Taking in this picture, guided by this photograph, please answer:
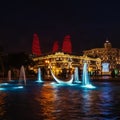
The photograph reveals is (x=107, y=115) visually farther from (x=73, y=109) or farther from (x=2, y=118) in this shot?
(x=2, y=118)

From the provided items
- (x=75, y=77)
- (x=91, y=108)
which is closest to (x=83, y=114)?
(x=91, y=108)

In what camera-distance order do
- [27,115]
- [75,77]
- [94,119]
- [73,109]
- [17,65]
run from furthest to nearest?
1. [17,65]
2. [75,77]
3. [73,109]
4. [27,115]
5. [94,119]

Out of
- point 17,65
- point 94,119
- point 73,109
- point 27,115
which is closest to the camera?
point 94,119

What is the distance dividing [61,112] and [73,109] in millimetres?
1155

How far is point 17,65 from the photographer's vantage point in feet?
397

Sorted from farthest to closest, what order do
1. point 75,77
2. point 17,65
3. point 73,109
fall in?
point 17,65
point 75,77
point 73,109

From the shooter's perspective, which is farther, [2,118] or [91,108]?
[91,108]

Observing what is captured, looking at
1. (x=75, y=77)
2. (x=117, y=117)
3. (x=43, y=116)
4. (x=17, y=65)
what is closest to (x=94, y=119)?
(x=117, y=117)

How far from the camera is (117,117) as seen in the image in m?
14.7

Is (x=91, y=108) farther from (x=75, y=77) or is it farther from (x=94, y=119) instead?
(x=75, y=77)

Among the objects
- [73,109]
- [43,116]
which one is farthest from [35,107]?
[43,116]

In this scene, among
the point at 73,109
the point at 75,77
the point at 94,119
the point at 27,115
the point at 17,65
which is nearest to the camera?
the point at 94,119

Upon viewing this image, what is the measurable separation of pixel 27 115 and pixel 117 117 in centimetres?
340

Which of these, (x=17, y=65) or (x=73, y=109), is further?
(x=17, y=65)
